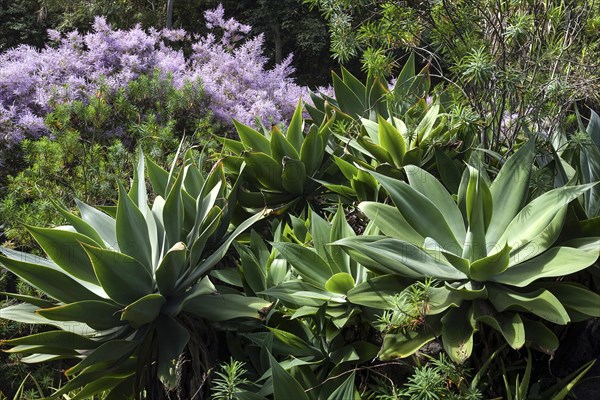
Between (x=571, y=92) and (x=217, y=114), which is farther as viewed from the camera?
(x=217, y=114)

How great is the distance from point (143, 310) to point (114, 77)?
15.0 ft

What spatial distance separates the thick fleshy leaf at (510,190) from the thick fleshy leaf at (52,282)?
6.00ft

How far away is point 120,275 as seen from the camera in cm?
284

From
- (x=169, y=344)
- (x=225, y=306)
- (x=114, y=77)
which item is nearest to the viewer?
(x=169, y=344)

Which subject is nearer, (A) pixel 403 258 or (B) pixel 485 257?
(B) pixel 485 257

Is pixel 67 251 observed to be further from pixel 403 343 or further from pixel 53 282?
pixel 403 343

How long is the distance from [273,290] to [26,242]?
2368mm

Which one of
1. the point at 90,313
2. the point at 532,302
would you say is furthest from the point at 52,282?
the point at 532,302

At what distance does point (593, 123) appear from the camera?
3.58 m

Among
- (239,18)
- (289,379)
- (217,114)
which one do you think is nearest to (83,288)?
(289,379)

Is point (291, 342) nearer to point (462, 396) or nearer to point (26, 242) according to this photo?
point (462, 396)

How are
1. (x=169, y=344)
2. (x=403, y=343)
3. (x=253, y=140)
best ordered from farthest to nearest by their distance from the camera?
(x=253, y=140) < (x=169, y=344) < (x=403, y=343)

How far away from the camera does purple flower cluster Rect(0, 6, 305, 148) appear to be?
19.4 ft

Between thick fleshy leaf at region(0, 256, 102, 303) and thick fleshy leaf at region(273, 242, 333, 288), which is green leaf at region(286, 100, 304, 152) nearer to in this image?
thick fleshy leaf at region(273, 242, 333, 288)
